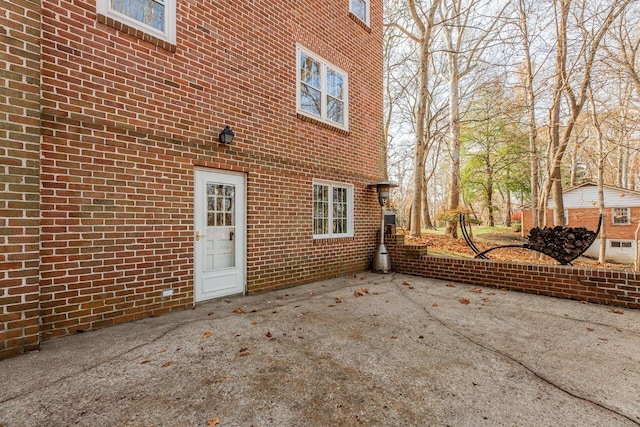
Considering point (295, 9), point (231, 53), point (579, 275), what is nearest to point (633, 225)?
point (579, 275)

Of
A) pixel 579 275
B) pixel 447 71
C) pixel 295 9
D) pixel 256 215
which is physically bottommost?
pixel 579 275

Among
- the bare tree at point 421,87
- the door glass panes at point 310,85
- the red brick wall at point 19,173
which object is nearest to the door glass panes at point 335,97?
the door glass panes at point 310,85

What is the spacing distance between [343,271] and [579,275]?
4220 mm

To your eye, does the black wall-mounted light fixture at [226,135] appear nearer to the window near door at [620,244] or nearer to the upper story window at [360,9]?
the upper story window at [360,9]

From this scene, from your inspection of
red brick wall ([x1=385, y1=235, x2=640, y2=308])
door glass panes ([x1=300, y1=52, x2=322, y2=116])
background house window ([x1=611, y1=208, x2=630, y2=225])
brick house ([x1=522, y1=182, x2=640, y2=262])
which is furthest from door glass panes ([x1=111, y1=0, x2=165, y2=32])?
background house window ([x1=611, y1=208, x2=630, y2=225])

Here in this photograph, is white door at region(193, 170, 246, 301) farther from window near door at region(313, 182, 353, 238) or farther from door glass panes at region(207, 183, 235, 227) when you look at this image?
window near door at region(313, 182, 353, 238)

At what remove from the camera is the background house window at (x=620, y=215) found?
18117mm

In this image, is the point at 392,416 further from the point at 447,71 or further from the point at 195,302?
Result: the point at 447,71

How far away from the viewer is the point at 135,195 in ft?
11.8

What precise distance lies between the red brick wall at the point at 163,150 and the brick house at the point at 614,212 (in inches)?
750

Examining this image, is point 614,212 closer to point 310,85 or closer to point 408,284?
point 408,284

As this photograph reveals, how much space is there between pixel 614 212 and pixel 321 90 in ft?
74.9

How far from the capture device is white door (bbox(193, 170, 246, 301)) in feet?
14.0

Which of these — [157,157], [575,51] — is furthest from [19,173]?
[575,51]
